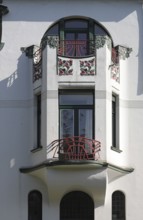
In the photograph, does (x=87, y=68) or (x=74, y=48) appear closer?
(x=87, y=68)

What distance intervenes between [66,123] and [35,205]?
11.1 ft

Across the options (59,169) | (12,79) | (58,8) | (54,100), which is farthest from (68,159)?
(58,8)

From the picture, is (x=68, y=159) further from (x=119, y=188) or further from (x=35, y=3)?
(x=35, y=3)

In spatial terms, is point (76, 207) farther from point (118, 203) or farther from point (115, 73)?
point (115, 73)

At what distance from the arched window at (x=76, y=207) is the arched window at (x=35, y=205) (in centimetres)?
85

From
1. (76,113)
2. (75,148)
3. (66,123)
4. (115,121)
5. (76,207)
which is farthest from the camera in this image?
(115,121)

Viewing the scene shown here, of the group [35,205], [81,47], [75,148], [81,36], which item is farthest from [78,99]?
[35,205]

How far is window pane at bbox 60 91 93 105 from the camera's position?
2909 cm

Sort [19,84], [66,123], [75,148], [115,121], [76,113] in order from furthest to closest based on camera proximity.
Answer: [19,84] < [115,121] < [76,113] < [66,123] < [75,148]

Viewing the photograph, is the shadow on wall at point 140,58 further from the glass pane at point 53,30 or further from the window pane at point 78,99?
the glass pane at point 53,30

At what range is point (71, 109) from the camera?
2903 cm

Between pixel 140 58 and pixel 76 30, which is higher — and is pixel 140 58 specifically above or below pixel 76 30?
below

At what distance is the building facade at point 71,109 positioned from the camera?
2841cm

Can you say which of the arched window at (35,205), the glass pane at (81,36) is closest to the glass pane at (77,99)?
the glass pane at (81,36)
